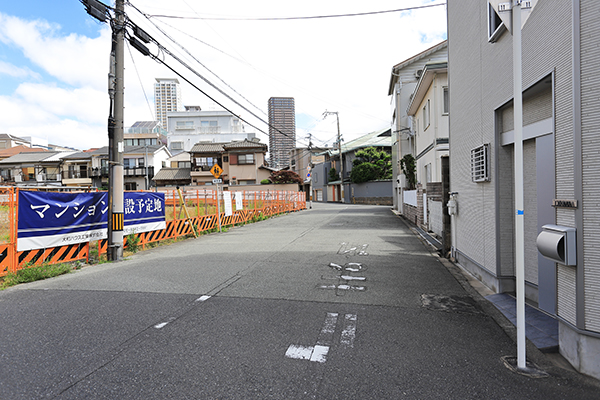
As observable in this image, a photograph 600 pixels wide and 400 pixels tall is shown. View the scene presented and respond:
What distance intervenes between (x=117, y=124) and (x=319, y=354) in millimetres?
8187

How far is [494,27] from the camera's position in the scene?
5414mm

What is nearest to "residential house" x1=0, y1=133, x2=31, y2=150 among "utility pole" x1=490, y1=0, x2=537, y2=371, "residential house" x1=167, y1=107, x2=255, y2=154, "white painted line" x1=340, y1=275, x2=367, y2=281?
"residential house" x1=167, y1=107, x2=255, y2=154

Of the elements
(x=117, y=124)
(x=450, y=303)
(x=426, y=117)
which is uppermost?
(x=426, y=117)

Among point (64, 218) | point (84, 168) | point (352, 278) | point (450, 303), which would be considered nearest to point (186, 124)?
point (84, 168)

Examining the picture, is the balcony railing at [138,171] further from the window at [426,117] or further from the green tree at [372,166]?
the window at [426,117]

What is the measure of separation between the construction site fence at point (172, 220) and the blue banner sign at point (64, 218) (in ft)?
0.50

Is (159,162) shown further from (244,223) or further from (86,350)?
(86,350)

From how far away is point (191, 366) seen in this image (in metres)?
3.27

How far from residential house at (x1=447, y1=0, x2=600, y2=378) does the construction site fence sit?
27.5 feet

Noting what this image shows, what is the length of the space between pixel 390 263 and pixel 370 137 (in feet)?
155

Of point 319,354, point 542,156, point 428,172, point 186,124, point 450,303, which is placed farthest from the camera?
point 186,124

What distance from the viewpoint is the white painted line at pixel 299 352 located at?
137 inches

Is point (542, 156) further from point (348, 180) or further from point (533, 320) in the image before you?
point (348, 180)

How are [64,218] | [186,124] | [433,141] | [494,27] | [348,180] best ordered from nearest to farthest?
[494,27] < [64,218] < [433,141] < [348,180] < [186,124]
